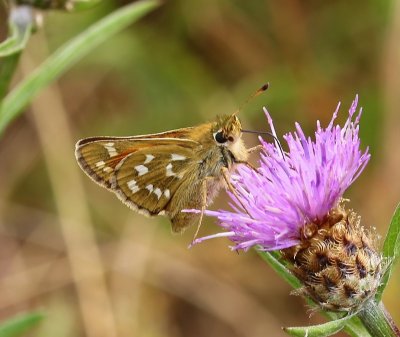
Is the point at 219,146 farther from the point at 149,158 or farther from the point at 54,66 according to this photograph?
the point at 54,66

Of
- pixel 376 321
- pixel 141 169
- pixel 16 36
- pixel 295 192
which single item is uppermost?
pixel 16 36

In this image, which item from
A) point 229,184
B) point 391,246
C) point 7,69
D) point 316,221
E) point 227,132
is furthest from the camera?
point 7,69

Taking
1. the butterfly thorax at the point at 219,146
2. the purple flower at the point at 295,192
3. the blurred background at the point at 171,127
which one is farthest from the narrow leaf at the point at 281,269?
the blurred background at the point at 171,127

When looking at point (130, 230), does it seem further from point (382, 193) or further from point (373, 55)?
point (373, 55)

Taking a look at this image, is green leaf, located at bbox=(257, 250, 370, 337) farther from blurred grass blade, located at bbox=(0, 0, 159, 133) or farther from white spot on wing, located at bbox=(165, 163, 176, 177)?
blurred grass blade, located at bbox=(0, 0, 159, 133)

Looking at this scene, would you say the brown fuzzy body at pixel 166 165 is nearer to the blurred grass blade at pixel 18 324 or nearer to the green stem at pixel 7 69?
the green stem at pixel 7 69

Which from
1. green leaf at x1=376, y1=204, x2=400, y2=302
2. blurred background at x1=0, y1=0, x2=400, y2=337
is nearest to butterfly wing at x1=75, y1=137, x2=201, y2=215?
green leaf at x1=376, y1=204, x2=400, y2=302

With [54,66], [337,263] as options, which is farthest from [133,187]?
[337,263]
